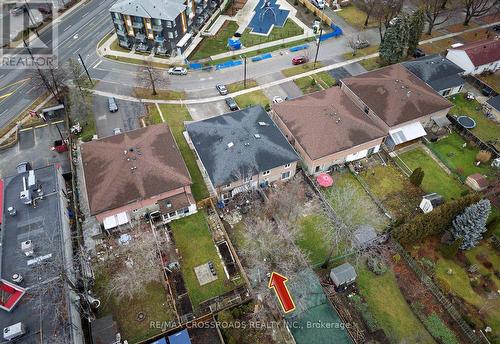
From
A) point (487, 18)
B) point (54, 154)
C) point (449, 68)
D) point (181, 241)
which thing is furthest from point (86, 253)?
point (487, 18)

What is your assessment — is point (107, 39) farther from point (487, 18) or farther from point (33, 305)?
point (487, 18)

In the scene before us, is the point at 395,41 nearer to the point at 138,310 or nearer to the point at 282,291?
the point at 282,291

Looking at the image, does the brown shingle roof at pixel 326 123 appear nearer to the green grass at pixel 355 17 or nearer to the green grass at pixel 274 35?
the green grass at pixel 274 35

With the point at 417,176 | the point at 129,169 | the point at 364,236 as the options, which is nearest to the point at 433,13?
the point at 417,176

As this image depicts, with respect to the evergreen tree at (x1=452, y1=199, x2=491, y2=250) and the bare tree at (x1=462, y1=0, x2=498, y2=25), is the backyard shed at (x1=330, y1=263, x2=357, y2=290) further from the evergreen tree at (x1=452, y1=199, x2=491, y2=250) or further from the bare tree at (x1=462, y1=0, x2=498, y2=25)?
the bare tree at (x1=462, y1=0, x2=498, y2=25)

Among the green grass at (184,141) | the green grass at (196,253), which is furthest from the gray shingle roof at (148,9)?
the green grass at (196,253)
